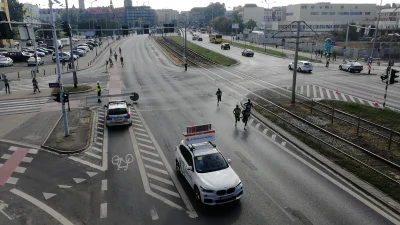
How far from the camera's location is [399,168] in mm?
15289

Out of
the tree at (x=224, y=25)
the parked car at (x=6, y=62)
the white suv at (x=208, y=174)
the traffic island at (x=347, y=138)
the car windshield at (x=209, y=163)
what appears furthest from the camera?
the tree at (x=224, y=25)

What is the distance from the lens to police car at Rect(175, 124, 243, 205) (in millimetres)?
12109

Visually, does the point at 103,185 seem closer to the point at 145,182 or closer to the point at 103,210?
the point at 145,182

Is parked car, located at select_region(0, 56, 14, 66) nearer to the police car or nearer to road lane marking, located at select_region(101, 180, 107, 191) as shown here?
road lane marking, located at select_region(101, 180, 107, 191)

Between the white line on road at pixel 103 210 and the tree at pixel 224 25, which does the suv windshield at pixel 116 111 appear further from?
the tree at pixel 224 25

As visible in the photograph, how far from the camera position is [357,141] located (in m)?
19.0

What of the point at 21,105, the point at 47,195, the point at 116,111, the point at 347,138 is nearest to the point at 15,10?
the point at 21,105

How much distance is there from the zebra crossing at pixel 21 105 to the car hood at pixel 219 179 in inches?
790

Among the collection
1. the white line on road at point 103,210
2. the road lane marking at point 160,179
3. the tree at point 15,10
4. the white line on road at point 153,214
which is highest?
the tree at point 15,10

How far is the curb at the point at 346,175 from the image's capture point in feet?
41.2

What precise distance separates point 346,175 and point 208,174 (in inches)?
255

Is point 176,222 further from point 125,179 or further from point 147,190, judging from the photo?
point 125,179

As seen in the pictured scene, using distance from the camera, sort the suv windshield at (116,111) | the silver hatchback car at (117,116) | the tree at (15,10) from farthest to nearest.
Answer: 1. the tree at (15,10)
2. the suv windshield at (116,111)
3. the silver hatchback car at (117,116)

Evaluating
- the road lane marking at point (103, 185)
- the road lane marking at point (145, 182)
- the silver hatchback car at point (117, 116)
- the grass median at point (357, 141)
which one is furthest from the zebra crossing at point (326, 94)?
the road lane marking at point (103, 185)
